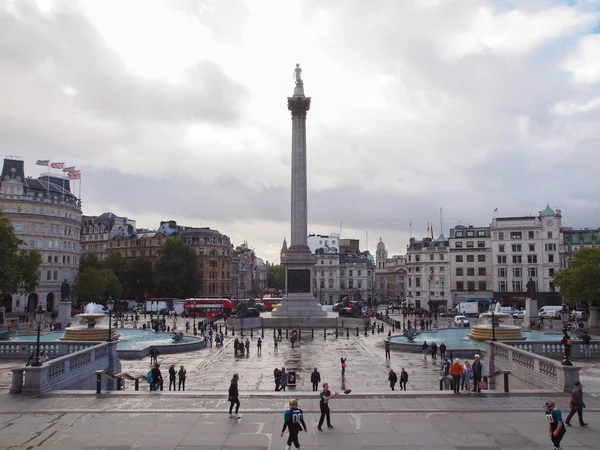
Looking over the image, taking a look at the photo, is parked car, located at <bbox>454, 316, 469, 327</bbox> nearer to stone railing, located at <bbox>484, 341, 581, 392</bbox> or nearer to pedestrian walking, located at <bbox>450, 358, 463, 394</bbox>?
stone railing, located at <bbox>484, 341, 581, 392</bbox>

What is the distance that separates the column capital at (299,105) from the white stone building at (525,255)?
141 ft

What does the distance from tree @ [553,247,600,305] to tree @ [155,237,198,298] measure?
2740 inches

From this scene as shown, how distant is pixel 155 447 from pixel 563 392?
582 inches

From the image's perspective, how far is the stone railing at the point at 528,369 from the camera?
1959cm

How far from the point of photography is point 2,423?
15.9 meters

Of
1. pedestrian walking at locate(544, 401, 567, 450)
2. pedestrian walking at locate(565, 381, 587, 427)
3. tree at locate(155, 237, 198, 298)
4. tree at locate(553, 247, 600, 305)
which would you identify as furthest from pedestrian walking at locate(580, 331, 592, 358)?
tree at locate(155, 237, 198, 298)

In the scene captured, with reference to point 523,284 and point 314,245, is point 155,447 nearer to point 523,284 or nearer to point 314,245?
point 523,284

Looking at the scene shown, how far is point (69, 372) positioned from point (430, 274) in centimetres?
8058

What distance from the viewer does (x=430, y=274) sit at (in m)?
95.4

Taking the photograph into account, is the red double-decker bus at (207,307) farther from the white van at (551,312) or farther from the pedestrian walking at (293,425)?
the pedestrian walking at (293,425)

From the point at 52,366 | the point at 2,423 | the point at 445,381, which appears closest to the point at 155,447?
the point at 2,423

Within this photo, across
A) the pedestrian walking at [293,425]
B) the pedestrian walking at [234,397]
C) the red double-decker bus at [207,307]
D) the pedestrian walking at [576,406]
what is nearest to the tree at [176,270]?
the red double-decker bus at [207,307]

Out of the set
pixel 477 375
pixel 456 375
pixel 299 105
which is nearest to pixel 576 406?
pixel 477 375

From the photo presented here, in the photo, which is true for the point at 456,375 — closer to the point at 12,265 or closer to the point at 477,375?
the point at 477,375
